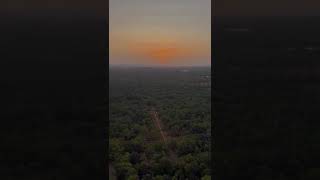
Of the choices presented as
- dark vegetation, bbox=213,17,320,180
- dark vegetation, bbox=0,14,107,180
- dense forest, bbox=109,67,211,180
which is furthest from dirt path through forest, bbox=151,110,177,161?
dark vegetation, bbox=0,14,107,180

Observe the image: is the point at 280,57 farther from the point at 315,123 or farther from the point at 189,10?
the point at 189,10

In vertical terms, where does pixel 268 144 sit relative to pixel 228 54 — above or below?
below

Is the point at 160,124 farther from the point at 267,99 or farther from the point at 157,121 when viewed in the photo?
the point at 267,99

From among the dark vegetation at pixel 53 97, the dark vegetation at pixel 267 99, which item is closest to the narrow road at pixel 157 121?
the dark vegetation at pixel 267 99

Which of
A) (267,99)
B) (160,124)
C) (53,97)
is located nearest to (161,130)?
(160,124)

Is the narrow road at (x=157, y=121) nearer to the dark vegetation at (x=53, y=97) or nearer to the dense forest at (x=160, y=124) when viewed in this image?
the dense forest at (x=160, y=124)

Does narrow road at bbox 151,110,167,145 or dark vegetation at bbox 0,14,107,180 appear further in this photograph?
narrow road at bbox 151,110,167,145

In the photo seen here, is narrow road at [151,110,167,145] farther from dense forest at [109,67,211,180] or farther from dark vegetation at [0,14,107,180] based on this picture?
dark vegetation at [0,14,107,180]

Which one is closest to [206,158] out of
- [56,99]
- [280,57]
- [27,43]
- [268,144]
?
[268,144]
